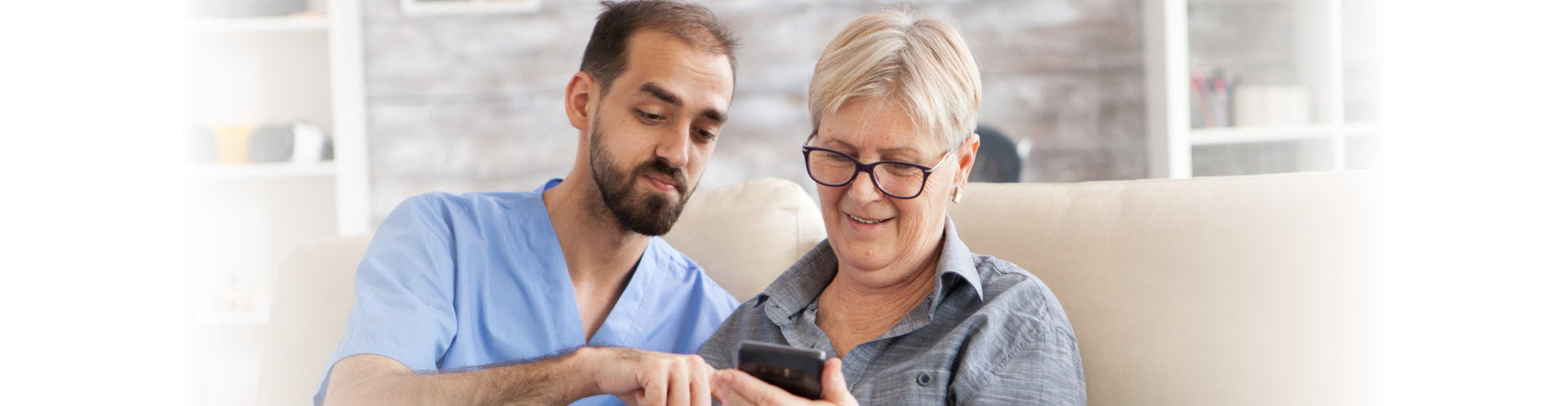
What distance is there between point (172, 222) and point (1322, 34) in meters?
3.39

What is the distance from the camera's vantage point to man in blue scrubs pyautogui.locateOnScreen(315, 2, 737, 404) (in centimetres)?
135

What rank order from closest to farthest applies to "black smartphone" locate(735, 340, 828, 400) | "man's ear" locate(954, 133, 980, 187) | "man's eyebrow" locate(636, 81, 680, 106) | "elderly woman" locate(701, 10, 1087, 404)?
"black smartphone" locate(735, 340, 828, 400) < "elderly woman" locate(701, 10, 1087, 404) < "man's ear" locate(954, 133, 980, 187) < "man's eyebrow" locate(636, 81, 680, 106)

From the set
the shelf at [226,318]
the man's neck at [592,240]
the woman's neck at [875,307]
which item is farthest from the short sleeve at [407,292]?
the shelf at [226,318]

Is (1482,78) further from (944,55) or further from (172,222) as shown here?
(172,222)

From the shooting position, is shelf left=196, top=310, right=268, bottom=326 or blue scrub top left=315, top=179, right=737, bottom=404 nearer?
blue scrub top left=315, top=179, right=737, bottom=404

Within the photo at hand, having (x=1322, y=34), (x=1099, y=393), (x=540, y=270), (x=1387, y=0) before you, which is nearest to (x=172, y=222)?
(x=540, y=270)

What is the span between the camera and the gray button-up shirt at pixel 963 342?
1040 mm

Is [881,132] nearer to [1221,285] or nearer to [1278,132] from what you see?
[1221,285]

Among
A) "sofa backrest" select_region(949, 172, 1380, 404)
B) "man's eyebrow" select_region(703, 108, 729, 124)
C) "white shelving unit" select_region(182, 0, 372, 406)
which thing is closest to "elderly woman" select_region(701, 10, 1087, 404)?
"sofa backrest" select_region(949, 172, 1380, 404)

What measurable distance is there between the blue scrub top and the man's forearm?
0.07m

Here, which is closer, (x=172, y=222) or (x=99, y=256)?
(x=99, y=256)

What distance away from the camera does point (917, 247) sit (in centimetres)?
119

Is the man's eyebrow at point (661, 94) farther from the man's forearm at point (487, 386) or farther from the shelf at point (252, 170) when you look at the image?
the shelf at point (252, 170)

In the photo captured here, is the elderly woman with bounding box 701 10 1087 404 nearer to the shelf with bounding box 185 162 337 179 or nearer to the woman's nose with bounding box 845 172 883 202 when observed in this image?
the woman's nose with bounding box 845 172 883 202
